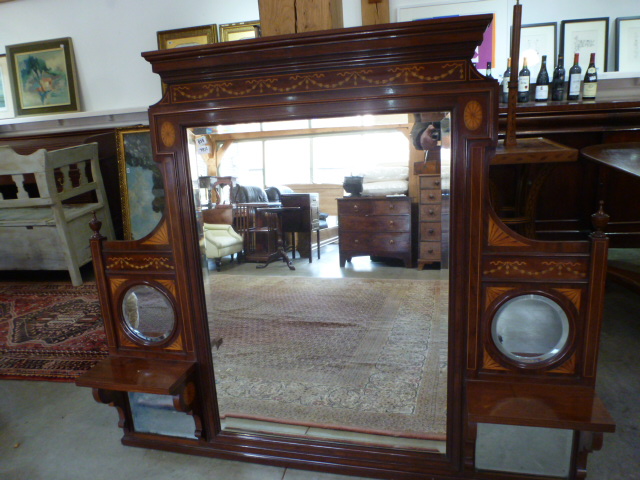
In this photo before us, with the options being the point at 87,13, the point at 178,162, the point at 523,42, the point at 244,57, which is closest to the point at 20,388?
the point at 178,162

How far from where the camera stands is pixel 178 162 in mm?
985

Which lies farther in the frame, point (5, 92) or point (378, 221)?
point (5, 92)

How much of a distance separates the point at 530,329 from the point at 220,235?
0.96 metres

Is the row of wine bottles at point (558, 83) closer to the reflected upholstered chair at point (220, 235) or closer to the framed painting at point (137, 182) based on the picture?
the reflected upholstered chair at point (220, 235)

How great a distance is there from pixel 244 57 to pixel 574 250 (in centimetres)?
A: 83

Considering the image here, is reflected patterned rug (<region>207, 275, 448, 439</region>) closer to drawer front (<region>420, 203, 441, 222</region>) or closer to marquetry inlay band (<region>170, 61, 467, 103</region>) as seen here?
drawer front (<region>420, 203, 441, 222</region>)

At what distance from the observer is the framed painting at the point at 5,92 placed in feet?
11.5

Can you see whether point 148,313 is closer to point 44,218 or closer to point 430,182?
point 430,182

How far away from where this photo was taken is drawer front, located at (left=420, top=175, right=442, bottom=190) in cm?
111

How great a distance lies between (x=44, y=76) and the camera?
11.2 ft

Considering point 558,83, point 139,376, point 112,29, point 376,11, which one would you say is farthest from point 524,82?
point 112,29

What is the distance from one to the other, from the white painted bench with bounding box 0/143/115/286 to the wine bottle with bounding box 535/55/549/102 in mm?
3297

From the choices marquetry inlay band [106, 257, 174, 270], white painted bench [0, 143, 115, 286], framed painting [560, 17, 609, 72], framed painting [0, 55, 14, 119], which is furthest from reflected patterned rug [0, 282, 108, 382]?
framed painting [560, 17, 609, 72]

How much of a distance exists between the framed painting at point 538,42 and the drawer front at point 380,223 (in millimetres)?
1908
